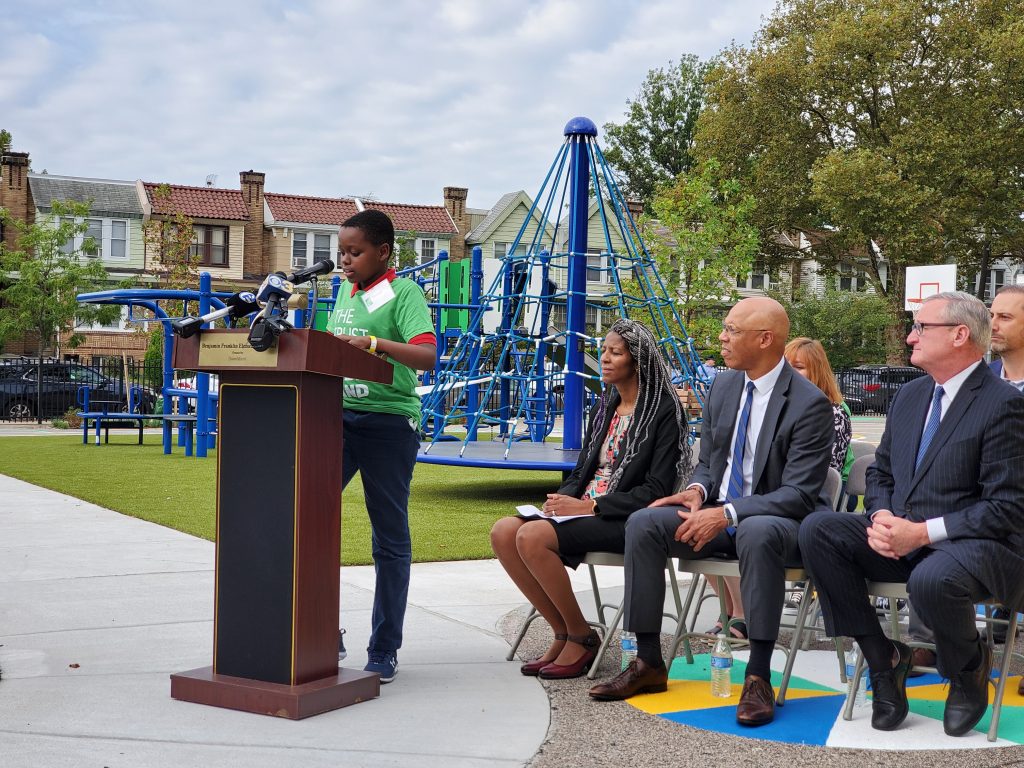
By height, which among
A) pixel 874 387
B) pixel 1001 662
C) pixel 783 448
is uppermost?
pixel 783 448

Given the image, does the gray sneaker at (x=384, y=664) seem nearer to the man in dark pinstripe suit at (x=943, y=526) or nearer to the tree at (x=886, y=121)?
the man in dark pinstripe suit at (x=943, y=526)

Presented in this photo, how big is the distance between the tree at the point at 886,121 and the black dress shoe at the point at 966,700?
113 ft

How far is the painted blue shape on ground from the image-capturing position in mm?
3961

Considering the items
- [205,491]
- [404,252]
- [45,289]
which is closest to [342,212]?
[404,252]

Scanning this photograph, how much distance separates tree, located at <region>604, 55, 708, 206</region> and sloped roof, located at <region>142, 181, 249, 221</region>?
22.4 metres

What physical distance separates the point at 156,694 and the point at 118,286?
4082 cm

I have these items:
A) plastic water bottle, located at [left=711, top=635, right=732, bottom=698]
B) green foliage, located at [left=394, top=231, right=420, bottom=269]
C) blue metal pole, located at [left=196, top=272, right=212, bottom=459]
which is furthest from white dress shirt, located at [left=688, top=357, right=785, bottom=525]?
green foliage, located at [left=394, top=231, right=420, bottom=269]

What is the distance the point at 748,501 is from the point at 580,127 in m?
8.31

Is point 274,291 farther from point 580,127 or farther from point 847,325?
point 847,325

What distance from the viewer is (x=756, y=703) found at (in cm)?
409

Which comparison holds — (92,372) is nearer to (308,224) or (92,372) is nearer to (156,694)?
(308,224)

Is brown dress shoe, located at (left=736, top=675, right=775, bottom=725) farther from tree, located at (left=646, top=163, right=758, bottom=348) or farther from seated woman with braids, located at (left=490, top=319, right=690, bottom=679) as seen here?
tree, located at (left=646, top=163, right=758, bottom=348)

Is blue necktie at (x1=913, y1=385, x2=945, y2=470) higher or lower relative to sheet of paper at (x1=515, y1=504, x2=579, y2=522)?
higher

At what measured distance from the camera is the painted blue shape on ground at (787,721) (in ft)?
13.0
